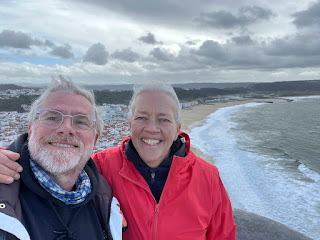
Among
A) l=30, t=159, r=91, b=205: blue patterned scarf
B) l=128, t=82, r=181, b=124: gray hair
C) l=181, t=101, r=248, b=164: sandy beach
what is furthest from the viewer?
l=181, t=101, r=248, b=164: sandy beach

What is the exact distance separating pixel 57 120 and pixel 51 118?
0.05 metres

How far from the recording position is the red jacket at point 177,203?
2141mm

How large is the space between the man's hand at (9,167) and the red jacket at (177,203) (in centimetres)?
Result: 94

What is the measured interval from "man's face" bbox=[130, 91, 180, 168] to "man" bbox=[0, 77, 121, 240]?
1.44ft

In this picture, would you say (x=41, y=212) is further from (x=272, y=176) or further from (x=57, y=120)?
(x=272, y=176)

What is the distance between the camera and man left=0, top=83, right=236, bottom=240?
2.16 m

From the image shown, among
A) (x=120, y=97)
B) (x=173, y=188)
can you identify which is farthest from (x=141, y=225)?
(x=120, y=97)

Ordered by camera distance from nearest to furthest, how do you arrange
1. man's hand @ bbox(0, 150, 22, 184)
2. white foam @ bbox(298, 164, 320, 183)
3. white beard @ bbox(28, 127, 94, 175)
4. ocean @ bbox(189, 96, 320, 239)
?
man's hand @ bbox(0, 150, 22, 184)
white beard @ bbox(28, 127, 94, 175)
ocean @ bbox(189, 96, 320, 239)
white foam @ bbox(298, 164, 320, 183)

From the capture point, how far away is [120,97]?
190 ft

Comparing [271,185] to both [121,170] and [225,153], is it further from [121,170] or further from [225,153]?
[121,170]

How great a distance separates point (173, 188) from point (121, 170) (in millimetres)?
548

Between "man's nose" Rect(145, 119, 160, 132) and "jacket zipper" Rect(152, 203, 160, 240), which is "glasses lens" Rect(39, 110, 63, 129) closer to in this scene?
"man's nose" Rect(145, 119, 160, 132)

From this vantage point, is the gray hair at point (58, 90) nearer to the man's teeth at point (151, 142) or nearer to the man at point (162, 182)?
the man at point (162, 182)

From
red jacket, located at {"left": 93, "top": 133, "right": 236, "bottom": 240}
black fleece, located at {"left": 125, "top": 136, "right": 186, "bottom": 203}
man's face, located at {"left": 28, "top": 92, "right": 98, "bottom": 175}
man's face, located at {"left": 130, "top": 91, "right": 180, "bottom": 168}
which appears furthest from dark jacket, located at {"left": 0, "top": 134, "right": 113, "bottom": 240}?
man's face, located at {"left": 130, "top": 91, "right": 180, "bottom": 168}
